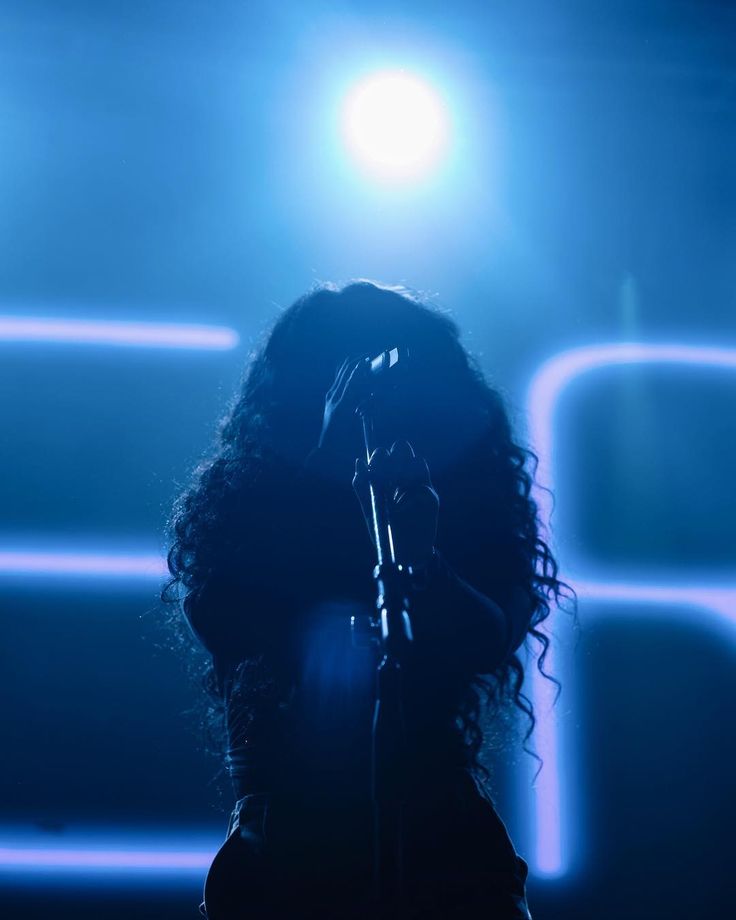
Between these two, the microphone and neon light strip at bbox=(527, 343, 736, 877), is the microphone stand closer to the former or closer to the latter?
the microphone

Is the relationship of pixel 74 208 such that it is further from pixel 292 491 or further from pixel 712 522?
pixel 712 522

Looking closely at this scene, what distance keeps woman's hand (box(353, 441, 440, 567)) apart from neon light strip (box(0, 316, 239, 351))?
153 cm

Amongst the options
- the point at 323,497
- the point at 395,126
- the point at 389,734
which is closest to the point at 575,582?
the point at 323,497

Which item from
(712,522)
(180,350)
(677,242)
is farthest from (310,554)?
(677,242)

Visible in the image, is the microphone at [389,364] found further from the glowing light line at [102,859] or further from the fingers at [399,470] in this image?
the glowing light line at [102,859]

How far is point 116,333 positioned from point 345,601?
1.43 meters

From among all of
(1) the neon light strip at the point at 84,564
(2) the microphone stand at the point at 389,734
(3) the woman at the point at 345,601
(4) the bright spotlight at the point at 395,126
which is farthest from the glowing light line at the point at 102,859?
(4) the bright spotlight at the point at 395,126

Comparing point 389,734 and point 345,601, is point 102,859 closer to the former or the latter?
point 345,601

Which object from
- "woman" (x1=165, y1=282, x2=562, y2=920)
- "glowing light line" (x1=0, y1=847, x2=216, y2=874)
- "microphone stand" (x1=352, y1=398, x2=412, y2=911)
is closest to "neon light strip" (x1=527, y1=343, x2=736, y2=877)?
"woman" (x1=165, y1=282, x2=562, y2=920)

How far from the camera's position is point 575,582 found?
204 cm

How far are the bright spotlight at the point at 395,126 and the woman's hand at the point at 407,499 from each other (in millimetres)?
1774

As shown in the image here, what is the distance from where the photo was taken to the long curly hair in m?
1.07

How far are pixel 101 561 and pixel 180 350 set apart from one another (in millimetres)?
601

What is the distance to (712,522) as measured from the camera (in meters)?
2.13
